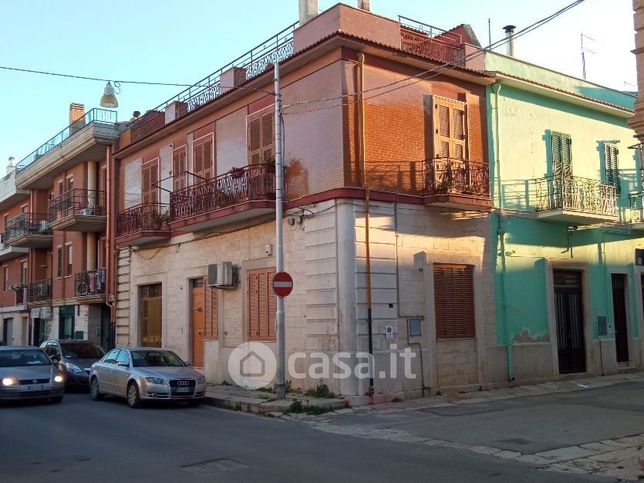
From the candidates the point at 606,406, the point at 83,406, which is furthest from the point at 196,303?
the point at 606,406

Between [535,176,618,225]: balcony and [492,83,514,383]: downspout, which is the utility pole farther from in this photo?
[535,176,618,225]: balcony

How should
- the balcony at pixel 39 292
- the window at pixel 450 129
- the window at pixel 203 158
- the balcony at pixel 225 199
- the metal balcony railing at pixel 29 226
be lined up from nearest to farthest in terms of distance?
the balcony at pixel 225 199, the window at pixel 450 129, the window at pixel 203 158, the balcony at pixel 39 292, the metal balcony railing at pixel 29 226

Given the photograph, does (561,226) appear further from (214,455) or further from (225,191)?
(214,455)

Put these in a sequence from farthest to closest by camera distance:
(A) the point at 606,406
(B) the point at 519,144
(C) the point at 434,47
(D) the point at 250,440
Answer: (B) the point at 519,144 < (C) the point at 434,47 < (A) the point at 606,406 < (D) the point at 250,440

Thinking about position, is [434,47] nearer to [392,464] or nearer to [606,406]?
[606,406]

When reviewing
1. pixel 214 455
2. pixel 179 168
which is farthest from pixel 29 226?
pixel 214 455

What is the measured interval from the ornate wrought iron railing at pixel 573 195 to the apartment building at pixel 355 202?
238 centimetres

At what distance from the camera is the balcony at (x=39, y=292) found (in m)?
32.1

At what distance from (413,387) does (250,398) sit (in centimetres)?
386

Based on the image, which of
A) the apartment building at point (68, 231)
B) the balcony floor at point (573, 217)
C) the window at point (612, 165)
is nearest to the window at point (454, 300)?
the balcony floor at point (573, 217)

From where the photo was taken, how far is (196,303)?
2102 cm

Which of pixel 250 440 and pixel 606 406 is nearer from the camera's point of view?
pixel 250 440

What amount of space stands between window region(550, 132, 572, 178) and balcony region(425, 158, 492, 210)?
3832mm

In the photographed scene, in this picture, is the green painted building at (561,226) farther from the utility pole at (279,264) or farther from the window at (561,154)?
the utility pole at (279,264)
